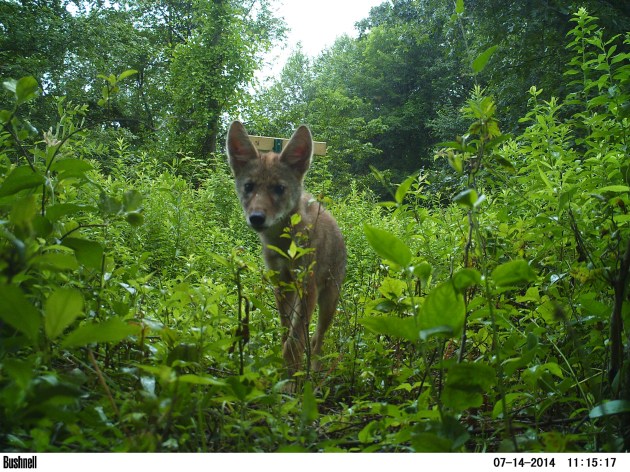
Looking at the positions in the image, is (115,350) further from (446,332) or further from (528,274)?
(528,274)

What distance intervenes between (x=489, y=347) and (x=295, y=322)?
2.01 metres

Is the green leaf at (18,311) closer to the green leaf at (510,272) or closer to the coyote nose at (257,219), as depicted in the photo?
the green leaf at (510,272)

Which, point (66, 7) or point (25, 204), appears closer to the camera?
point (25, 204)

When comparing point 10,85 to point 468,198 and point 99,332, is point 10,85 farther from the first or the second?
point 468,198

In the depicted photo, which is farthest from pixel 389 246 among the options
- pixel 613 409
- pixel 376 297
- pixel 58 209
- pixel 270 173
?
pixel 270 173

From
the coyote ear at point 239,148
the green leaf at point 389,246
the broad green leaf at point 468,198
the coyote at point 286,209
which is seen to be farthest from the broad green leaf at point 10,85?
the coyote ear at point 239,148

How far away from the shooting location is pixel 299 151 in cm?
554

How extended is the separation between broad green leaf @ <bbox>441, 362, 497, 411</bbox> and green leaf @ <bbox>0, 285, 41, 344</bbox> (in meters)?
1.15

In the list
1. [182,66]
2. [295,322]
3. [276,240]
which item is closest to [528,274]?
[295,322]

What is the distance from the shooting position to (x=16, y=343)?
1.40 m

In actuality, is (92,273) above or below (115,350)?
above

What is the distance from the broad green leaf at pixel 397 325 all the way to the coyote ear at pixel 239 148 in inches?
161

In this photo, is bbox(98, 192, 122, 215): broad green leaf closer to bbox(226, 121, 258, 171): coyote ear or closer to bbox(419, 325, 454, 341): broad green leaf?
bbox(419, 325, 454, 341): broad green leaf
